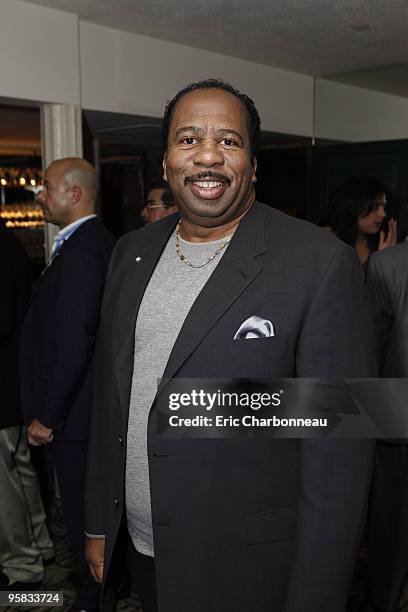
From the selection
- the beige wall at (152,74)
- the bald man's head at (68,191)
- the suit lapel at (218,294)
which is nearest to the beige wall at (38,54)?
the beige wall at (152,74)

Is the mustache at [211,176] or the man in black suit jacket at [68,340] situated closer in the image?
the mustache at [211,176]

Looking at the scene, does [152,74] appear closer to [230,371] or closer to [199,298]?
[199,298]

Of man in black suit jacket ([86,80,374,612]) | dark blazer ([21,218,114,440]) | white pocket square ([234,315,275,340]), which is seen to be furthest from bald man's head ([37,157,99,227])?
white pocket square ([234,315,275,340])

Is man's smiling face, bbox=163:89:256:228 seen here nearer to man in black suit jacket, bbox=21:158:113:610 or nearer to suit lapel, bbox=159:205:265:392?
suit lapel, bbox=159:205:265:392

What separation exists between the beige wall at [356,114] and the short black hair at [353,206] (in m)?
2.27

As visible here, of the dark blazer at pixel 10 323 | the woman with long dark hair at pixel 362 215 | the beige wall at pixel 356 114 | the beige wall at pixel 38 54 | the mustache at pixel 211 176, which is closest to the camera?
the mustache at pixel 211 176

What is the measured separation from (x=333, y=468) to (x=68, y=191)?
1.88m

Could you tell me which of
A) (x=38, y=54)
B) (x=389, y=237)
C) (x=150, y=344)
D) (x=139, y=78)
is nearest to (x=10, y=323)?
(x=150, y=344)

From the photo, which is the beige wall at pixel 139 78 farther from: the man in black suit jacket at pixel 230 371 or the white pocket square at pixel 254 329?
the white pocket square at pixel 254 329

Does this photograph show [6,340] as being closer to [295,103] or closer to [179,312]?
[179,312]

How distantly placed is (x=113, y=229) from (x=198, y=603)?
23.6 ft

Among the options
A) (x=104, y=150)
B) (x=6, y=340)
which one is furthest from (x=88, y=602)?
(x=104, y=150)

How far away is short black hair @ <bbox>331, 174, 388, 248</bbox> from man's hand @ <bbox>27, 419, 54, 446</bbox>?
6.66 feet

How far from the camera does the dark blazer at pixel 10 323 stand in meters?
2.72
